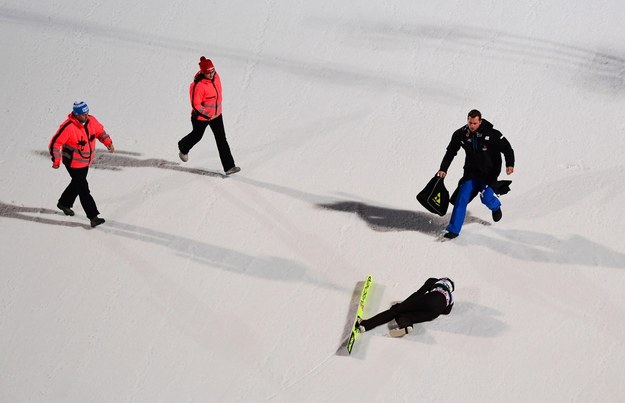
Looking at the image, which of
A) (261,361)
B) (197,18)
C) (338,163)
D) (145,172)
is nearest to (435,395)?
(261,361)

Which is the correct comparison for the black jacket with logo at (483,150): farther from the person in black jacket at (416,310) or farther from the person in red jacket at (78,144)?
the person in red jacket at (78,144)

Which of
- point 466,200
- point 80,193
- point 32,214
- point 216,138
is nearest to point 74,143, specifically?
point 80,193

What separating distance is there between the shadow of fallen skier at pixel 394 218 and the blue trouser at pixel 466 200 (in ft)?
0.81

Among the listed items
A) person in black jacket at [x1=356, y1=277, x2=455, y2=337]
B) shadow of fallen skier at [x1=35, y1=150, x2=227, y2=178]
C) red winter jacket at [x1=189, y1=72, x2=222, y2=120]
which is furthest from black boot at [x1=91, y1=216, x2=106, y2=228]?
person in black jacket at [x1=356, y1=277, x2=455, y2=337]

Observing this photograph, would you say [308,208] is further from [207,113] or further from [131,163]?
[131,163]

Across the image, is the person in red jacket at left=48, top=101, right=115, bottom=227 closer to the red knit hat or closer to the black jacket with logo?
the red knit hat

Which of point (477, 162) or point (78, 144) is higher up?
point (477, 162)

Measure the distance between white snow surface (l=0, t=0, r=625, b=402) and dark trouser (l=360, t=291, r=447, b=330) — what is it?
0.17 meters

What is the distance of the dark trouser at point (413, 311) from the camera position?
773cm

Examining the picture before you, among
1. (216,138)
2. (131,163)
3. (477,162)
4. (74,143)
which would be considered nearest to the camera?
(74,143)

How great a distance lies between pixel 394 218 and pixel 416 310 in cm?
143

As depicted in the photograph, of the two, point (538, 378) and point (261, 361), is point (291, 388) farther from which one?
point (538, 378)

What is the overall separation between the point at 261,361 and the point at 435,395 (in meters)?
1.46

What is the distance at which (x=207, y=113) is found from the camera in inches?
352
